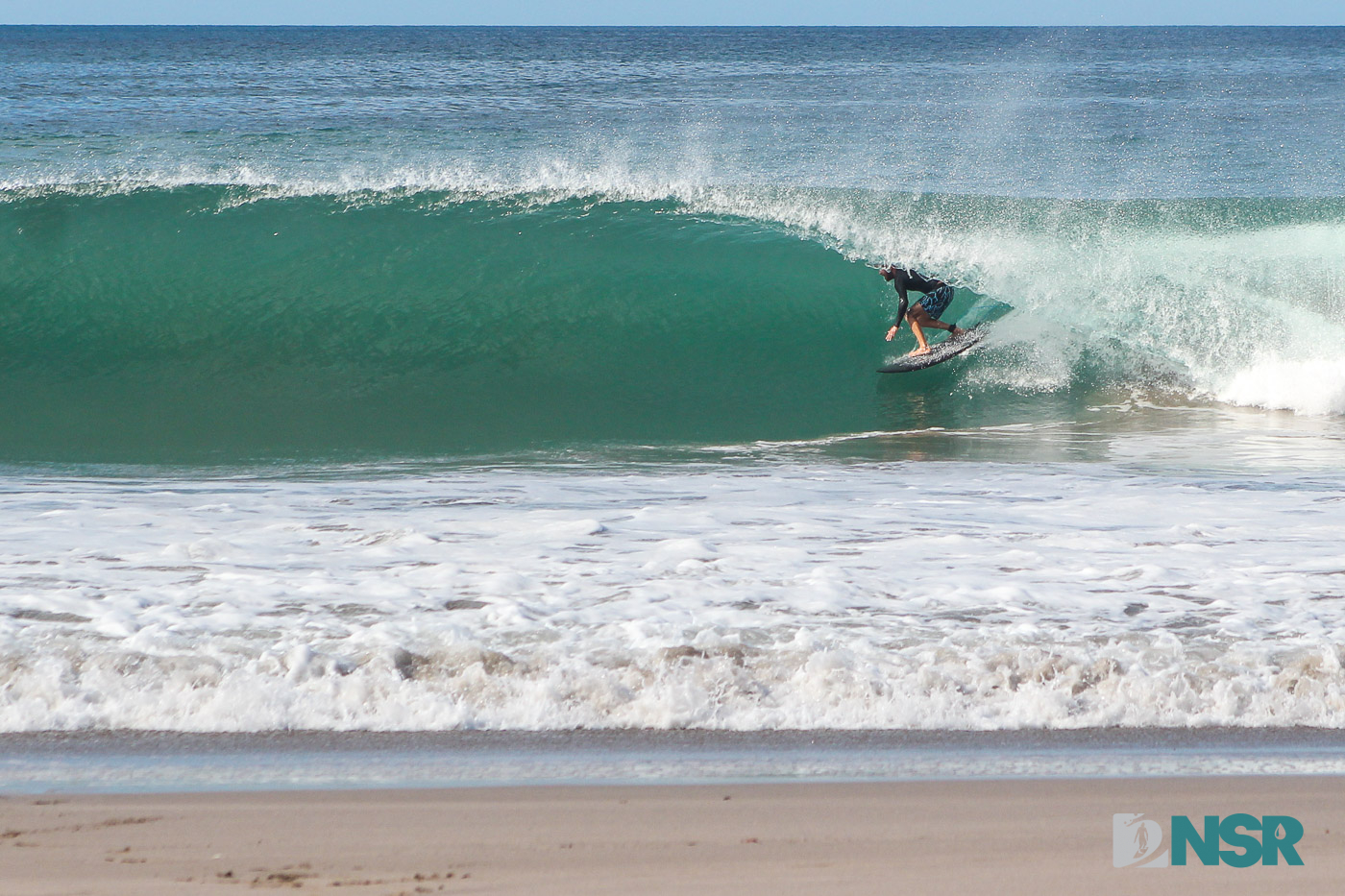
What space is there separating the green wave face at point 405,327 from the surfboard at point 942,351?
0.41 meters

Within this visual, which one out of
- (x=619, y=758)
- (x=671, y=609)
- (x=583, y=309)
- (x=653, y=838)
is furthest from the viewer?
(x=583, y=309)

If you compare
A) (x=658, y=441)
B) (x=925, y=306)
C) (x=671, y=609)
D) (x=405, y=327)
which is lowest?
(x=671, y=609)

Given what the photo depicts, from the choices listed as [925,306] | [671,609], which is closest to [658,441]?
[925,306]

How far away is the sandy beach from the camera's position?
7.14 ft

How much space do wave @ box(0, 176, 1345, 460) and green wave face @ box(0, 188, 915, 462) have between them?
3 centimetres

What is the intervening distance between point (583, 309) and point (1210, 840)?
28.6 feet

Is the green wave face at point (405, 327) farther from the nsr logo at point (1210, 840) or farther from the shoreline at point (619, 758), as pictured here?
the nsr logo at point (1210, 840)

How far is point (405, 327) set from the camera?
1015 centimetres

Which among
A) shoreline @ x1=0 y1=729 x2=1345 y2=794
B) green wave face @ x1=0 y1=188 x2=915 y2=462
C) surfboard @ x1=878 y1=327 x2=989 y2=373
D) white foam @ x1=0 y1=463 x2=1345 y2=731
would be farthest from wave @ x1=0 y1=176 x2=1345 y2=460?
shoreline @ x1=0 y1=729 x2=1345 y2=794

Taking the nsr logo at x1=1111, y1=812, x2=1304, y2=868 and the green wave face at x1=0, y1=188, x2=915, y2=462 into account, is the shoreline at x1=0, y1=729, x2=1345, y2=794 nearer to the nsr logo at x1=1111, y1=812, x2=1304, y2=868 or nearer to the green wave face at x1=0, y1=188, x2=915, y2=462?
the nsr logo at x1=1111, y1=812, x2=1304, y2=868

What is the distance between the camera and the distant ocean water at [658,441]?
10.5ft

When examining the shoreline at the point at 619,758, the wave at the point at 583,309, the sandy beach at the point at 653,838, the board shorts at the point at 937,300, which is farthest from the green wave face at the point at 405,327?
the sandy beach at the point at 653,838

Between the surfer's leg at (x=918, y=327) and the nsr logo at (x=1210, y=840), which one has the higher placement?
the surfer's leg at (x=918, y=327)

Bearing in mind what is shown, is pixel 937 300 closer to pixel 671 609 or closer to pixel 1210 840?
pixel 671 609
